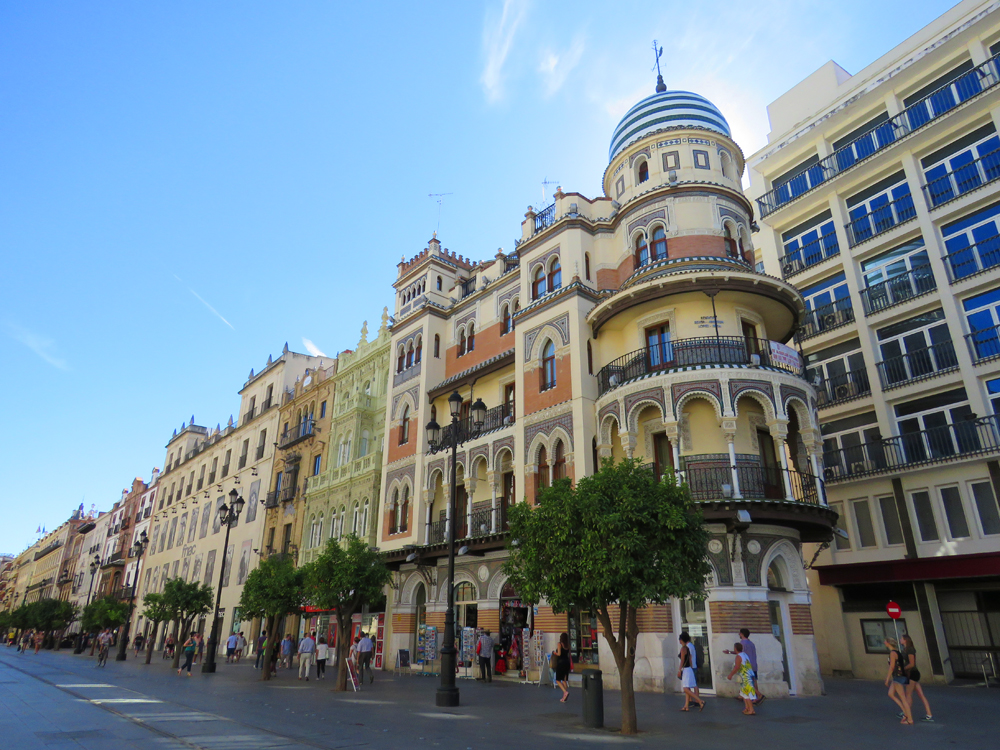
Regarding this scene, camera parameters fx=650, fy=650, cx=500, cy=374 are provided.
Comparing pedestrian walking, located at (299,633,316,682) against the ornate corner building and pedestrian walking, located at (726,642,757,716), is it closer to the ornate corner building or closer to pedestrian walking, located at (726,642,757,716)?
the ornate corner building

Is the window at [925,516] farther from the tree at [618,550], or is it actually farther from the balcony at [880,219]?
the tree at [618,550]

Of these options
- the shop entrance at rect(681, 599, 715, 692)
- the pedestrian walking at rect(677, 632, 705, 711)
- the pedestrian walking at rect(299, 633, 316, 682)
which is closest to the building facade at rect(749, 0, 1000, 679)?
the shop entrance at rect(681, 599, 715, 692)

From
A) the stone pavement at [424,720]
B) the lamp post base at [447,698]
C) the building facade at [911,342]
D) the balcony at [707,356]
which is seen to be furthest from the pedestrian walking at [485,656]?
the building facade at [911,342]

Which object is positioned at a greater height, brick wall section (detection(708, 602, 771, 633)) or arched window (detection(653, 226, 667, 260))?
arched window (detection(653, 226, 667, 260))

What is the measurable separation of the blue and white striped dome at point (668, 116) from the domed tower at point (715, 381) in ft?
0.27

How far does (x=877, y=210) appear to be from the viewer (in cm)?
2752

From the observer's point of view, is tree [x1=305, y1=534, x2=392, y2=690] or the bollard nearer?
the bollard

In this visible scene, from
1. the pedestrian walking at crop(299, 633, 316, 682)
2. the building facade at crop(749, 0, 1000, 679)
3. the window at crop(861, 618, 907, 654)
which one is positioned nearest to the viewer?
the building facade at crop(749, 0, 1000, 679)

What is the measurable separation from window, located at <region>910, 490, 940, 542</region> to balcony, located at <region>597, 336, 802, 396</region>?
25.9 feet

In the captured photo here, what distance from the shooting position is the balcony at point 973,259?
2327 cm

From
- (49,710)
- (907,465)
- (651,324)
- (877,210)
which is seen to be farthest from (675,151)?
(49,710)

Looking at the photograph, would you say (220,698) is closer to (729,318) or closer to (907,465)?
(729,318)

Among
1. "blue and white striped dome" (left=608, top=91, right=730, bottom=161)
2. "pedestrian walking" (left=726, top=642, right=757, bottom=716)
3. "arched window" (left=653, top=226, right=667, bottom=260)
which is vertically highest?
"blue and white striped dome" (left=608, top=91, right=730, bottom=161)

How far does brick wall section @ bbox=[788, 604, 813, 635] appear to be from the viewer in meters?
17.8
